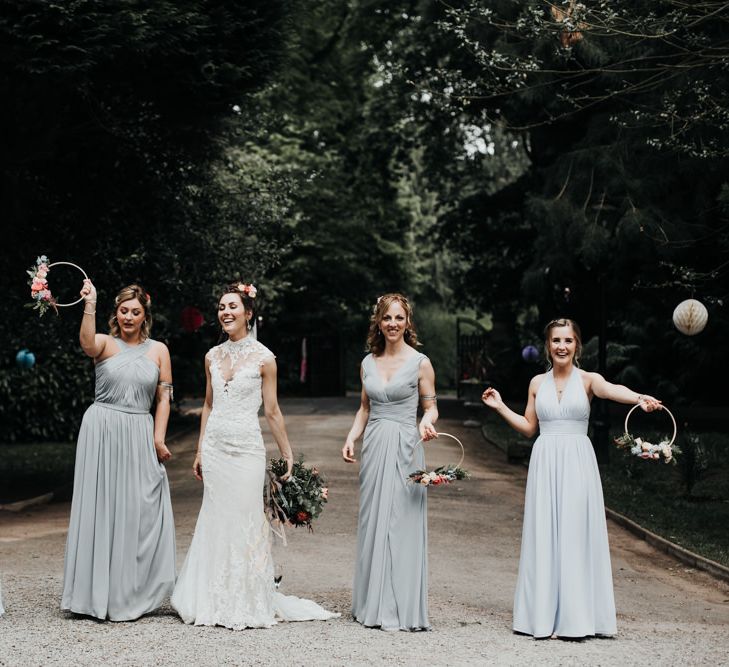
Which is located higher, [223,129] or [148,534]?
[223,129]

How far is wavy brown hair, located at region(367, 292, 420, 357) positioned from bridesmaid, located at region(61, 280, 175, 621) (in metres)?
1.50

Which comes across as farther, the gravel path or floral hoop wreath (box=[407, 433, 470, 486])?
Answer: floral hoop wreath (box=[407, 433, 470, 486])

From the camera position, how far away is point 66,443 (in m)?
24.5

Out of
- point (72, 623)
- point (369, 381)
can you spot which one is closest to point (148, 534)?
point (72, 623)

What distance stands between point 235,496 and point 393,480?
1.08 metres

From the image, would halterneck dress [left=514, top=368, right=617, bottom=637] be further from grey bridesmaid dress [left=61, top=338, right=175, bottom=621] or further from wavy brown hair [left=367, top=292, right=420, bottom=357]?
grey bridesmaid dress [left=61, top=338, right=175, bottom=621]

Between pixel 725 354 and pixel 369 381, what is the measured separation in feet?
61.6

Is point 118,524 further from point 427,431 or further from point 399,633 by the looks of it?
point 427,431

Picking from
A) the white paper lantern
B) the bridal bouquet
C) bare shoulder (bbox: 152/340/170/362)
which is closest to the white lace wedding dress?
the bridal bouquet

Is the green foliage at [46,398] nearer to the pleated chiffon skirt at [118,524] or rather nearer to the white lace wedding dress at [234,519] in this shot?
the pleated chiffon skirt at [118,524]

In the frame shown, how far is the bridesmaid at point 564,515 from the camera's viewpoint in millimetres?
7555

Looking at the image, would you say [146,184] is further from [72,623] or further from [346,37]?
[346,37]

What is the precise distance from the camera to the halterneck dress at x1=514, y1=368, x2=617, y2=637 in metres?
7.55

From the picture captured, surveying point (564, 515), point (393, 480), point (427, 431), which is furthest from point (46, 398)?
point (564, 515)
